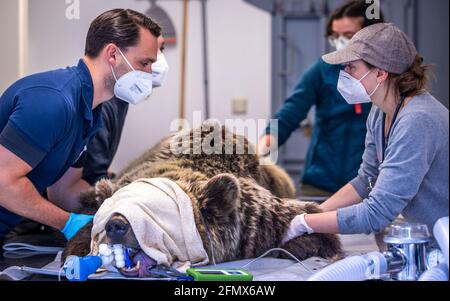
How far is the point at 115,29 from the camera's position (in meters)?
1.30

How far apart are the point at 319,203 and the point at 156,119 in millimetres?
519

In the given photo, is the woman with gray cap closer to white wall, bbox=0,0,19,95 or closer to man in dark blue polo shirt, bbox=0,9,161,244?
man in dark blue polo shirt, bbox=0,9,161,244

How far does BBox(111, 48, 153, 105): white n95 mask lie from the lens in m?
1.35

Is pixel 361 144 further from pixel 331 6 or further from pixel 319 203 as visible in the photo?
pixel 331 6

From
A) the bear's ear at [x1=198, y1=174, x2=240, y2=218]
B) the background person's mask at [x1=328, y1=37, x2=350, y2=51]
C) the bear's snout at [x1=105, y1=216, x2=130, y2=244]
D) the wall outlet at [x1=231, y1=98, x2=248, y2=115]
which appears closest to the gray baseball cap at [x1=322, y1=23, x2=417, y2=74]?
the background person's mask at [x1=328, y1=37, x2=350, y2=51]

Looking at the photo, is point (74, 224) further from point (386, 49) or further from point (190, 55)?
point (190, 55)

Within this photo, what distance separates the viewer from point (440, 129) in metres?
1.15

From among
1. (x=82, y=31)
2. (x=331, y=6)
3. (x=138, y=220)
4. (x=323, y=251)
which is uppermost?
(x=331, y=6)

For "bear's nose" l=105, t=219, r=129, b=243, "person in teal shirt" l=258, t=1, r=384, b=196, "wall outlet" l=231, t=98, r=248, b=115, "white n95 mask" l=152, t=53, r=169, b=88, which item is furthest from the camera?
"wall outlet" l=231, t=98, r=248, b=115

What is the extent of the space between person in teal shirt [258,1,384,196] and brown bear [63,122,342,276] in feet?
0.33

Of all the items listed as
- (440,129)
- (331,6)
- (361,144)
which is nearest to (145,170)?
(361,144)

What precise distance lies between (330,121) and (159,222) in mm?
681

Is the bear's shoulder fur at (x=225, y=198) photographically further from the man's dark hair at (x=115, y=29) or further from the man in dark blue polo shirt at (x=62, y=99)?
the man's dark hair at (x=115, y=29)

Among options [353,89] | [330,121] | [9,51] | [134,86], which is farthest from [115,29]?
[330,121]
